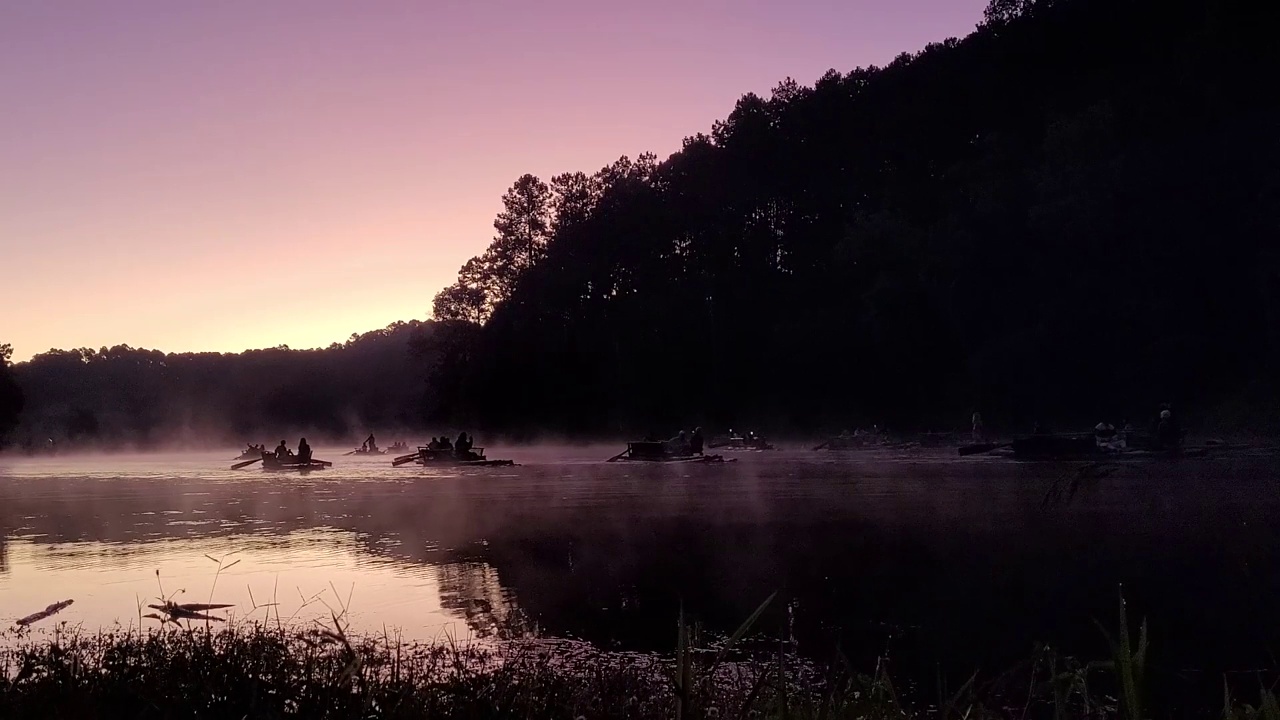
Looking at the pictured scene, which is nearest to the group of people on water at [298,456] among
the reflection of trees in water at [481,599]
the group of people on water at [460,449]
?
the group of people on water at [460,449]

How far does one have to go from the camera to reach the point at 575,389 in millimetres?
70000

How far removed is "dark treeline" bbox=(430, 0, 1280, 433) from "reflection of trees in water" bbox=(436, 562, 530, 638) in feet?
123

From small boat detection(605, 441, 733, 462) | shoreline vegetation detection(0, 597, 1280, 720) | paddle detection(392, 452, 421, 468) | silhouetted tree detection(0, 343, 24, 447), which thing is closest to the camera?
shoreline vegetation detection(0, 597, 1280, 720)

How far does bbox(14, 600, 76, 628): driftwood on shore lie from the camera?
408 inches

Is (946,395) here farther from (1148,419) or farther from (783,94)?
(783,94)

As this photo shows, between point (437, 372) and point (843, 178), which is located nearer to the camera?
point (843, 178)

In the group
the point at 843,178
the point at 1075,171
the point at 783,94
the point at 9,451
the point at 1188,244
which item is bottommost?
the point at 9,451

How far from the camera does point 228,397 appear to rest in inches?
5157

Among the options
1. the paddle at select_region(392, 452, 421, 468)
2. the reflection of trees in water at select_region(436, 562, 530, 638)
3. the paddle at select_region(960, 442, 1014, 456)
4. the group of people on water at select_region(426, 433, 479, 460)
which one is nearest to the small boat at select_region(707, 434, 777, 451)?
the group of people on water at select_region(426, 433, 479, 460)

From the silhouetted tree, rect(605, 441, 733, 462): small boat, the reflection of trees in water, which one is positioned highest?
the silhouetted tree

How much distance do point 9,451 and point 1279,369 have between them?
97.5 meters

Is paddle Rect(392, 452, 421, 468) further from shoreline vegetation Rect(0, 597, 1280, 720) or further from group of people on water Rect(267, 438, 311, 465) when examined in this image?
shoreline vegetation Rect(0, 597, 1280, 720)

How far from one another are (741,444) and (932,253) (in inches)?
531

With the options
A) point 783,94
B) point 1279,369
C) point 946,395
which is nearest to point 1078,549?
point 1279,369
